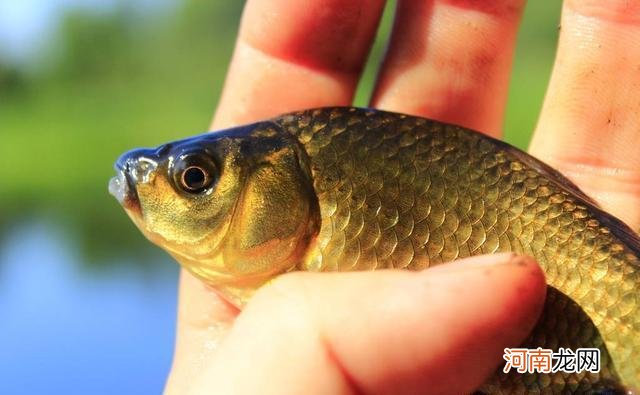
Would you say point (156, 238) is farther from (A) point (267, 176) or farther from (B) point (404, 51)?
(B) point (404, 51)

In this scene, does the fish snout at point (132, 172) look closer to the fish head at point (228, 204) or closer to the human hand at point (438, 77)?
the fish head at point (228, 204)

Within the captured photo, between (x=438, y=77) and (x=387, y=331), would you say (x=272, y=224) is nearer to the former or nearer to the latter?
(x=387, y=331)

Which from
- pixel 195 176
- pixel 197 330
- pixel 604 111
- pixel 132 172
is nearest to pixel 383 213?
pixel 195 176

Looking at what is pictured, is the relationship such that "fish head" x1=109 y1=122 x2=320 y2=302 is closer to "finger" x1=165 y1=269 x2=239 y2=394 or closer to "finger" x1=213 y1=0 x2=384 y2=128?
"finger" x1=165 y1=269 x2=239 y2=394

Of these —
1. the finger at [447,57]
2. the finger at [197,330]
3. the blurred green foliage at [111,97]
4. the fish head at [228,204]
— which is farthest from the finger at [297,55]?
the blurred green foliage at [111,97]

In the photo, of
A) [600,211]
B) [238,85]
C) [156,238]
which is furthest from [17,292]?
[600,211]

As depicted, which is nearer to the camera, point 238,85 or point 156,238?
point 156,238

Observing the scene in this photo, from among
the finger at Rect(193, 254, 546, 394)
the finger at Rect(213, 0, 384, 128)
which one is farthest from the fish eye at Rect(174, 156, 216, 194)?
the finger at Rect(213, 0, 384, 128)
